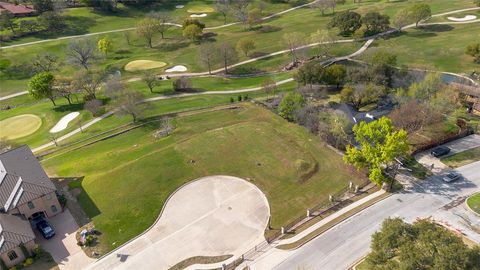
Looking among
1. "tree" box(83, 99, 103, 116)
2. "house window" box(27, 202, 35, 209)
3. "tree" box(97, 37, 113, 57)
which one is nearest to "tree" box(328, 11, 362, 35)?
"tree" box(97, 37, 113, 57)

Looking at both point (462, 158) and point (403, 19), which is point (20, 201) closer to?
point (462, 158)

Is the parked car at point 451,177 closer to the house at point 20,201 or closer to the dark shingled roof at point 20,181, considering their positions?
the house at point 20,201

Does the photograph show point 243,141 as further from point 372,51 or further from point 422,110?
point 372,51

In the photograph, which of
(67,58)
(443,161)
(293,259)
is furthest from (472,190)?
(67,58)

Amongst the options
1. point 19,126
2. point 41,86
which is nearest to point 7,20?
point 41,86

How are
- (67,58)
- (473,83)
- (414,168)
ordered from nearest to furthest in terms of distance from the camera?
(414,168) → (473,83) → (67,58)

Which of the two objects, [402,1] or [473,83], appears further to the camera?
[402,1]
